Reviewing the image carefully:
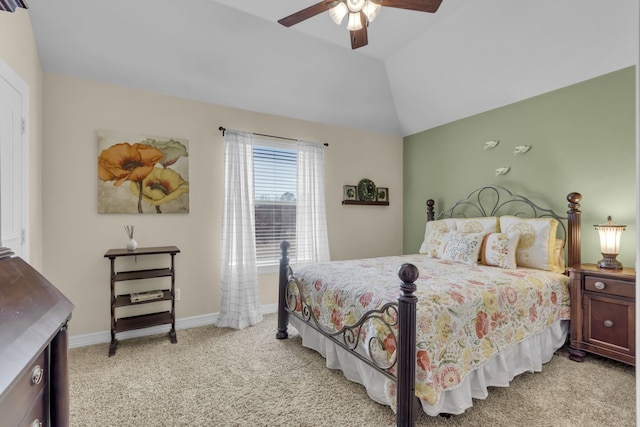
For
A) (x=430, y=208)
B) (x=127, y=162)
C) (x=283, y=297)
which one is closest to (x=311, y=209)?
(x=283, y=297)

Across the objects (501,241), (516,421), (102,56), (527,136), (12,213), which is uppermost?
(102,56)

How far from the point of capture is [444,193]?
4305 mm

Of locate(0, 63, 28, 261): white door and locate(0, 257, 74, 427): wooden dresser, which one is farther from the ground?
locate(0, 63, 28, 261): white door

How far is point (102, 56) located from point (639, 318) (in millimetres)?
3839

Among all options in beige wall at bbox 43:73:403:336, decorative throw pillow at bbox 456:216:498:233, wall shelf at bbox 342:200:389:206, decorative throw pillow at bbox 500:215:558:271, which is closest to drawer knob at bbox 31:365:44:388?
beige wall at bbox 43:73:403:336

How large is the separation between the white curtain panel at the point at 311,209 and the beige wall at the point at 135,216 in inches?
9.0

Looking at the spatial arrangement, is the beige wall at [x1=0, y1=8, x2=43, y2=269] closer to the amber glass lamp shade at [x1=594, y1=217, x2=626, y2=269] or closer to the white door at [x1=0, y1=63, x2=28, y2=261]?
the white door at [x1=0, y1=63, x2=28, y2=261]

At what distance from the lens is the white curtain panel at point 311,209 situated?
3.99 m

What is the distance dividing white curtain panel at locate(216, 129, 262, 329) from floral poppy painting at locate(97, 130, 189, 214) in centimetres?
47

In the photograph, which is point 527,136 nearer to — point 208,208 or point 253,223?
point 253,223

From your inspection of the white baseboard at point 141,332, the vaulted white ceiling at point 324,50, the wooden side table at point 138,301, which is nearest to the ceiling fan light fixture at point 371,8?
the vaulted white ceiling at point 324,50

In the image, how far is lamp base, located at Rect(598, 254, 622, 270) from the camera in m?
2.54

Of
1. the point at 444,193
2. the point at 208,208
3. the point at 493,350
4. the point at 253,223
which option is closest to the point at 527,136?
the point at 444,193

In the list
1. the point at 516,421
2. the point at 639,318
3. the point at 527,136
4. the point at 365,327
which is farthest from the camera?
the point at 527,136
